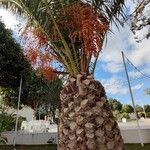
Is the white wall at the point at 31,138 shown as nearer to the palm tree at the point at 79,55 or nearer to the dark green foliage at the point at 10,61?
the dark green foliage at the point at 10,61

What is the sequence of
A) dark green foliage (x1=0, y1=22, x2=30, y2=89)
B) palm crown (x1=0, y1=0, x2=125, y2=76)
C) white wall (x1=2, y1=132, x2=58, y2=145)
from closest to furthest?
palm crown (x1=0, y1=0, x2=125, y2=76) < dark green foliage (x1=0, y1=22, x2=30, y2=89) < white wall (x1=2, y1=132, x2=58, y2=145)

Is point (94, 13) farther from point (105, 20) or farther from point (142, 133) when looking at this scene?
point (142, 133)

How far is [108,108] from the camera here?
8703 mm

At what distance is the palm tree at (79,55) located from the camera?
8.29 m

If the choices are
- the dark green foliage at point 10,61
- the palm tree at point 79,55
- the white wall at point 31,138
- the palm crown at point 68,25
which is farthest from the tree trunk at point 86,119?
the white wall at point 31,138

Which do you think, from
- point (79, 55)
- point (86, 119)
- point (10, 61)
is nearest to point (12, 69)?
point (10, 61)

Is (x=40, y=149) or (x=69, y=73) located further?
(x=40, y=149)

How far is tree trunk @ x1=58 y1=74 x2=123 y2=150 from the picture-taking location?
27.2ft

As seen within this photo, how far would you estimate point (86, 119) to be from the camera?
27.4 feet

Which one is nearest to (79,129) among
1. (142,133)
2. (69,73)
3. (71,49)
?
(69,73)

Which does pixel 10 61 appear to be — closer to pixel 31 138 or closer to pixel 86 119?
pixel 31 138

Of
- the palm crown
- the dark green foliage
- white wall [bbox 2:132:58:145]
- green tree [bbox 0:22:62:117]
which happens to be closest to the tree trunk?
the palm crown

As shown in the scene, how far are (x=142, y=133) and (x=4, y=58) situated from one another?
7.77m

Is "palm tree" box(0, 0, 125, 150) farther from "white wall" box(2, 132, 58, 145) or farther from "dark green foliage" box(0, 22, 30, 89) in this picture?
"white wall" box(2, 132, 58, 145)
